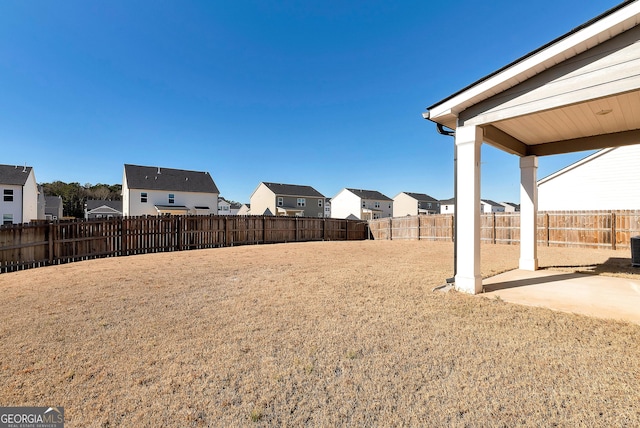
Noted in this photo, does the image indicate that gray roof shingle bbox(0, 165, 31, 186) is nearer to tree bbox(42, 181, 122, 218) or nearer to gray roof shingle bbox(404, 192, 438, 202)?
tree bbox(42, 181, 122, 218)

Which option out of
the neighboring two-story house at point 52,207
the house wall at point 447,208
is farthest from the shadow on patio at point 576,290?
the neighboring two-story house at point 52,207

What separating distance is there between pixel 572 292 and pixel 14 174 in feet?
125

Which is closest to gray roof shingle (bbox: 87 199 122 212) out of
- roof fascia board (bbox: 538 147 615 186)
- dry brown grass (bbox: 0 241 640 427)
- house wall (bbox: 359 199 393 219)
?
house wall (bbox: 359 199 393 219)

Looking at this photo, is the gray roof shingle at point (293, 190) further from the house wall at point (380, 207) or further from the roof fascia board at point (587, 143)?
the roof fascia board at point (587, 143)

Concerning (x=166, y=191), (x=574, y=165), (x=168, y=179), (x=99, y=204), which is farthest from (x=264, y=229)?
(x=99, y=204)

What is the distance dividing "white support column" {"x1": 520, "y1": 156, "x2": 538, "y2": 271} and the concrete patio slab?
1.76ft

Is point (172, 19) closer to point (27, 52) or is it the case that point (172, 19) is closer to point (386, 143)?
point (27, 52)

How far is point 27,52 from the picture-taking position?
11.2m

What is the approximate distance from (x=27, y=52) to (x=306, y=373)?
1668 centimetres

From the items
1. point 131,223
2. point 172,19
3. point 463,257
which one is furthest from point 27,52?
point 463,257

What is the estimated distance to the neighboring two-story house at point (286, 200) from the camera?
39344 mm

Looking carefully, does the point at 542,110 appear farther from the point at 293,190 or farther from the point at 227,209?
the point at 227,209

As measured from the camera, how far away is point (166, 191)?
3069 cm

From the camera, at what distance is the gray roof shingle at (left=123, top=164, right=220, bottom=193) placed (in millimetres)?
29625
